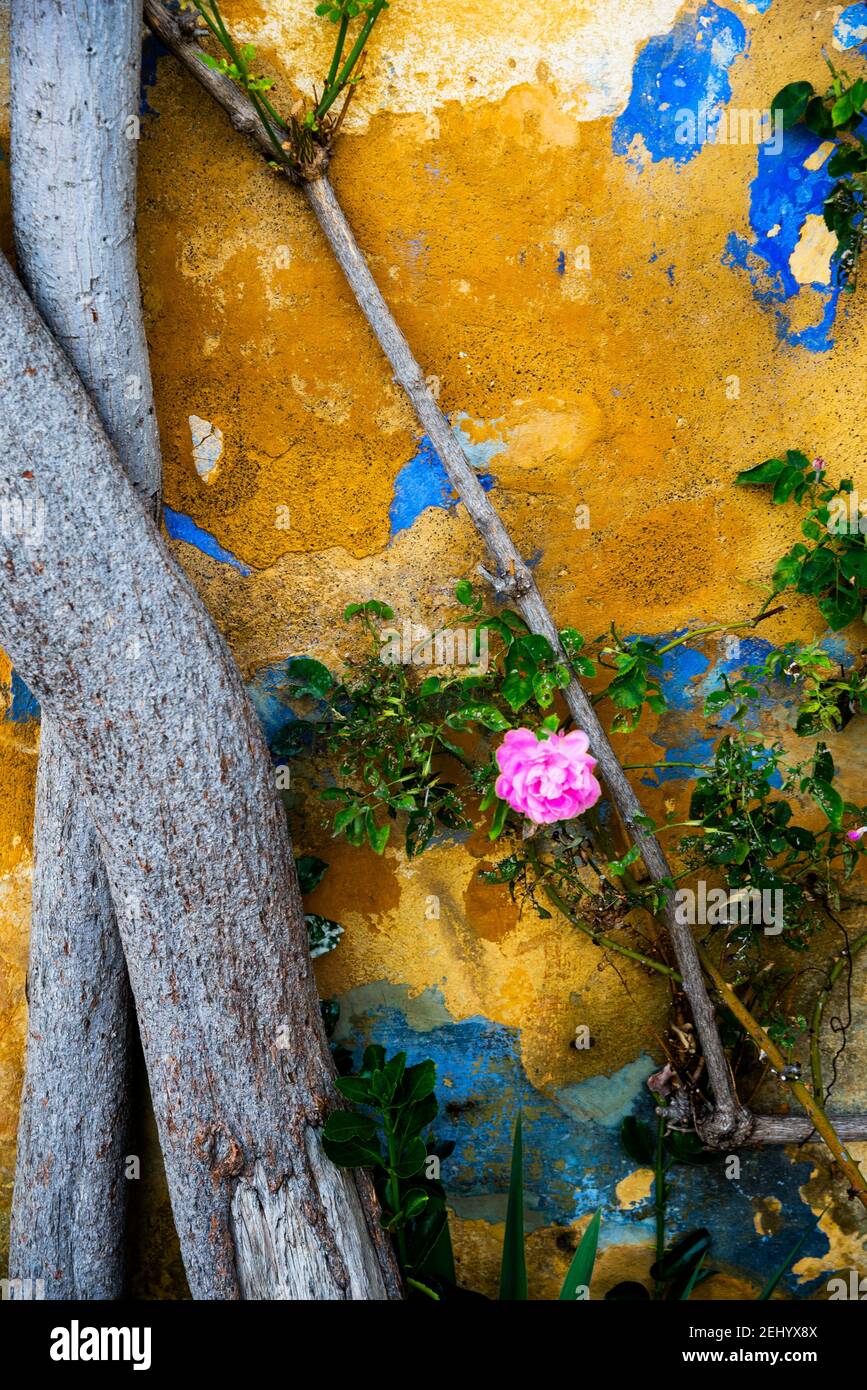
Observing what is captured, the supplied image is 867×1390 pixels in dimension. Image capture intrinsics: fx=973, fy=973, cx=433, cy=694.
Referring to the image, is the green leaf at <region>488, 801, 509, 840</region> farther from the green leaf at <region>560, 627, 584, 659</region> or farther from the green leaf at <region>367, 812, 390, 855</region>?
the green leaf at <region>560, 627, 584, 659</region>

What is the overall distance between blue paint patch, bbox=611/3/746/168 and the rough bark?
3.77 ft

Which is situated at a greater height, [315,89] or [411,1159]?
[315,89]

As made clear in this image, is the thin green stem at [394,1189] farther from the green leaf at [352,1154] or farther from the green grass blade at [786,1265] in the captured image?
the green grass blade at [786,1265]

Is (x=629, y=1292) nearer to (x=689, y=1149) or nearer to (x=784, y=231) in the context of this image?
(x=689, y=1149)

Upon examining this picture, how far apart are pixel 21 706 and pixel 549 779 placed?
3.58 ft

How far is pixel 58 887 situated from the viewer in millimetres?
1875

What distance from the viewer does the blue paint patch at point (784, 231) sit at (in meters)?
1.84

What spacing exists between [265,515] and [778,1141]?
64.8 inches

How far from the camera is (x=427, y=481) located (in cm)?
194

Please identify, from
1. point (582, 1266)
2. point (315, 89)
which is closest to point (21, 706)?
→ point (315, 89)

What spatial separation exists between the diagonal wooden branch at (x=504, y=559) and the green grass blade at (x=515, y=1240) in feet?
1.29

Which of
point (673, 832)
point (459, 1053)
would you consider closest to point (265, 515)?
point (673, 832)

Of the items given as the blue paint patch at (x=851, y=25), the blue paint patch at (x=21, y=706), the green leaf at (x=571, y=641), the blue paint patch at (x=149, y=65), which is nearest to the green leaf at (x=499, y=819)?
the green leaf at (x=571, y=641)
